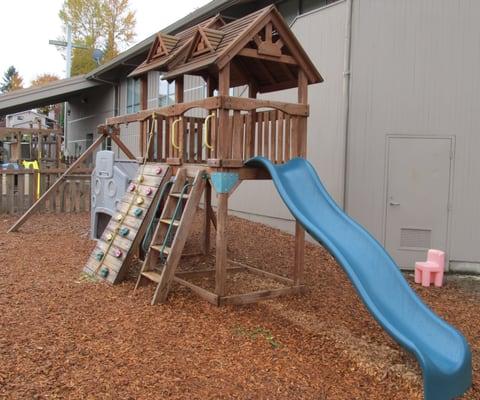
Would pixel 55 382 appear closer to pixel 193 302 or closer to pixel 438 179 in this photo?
pixel 193 302

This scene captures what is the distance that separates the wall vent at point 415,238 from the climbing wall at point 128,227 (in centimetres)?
394

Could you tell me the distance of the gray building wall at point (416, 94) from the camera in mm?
7820

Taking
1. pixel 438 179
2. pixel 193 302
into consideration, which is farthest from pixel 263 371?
pixel 438 179

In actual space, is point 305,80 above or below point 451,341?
above

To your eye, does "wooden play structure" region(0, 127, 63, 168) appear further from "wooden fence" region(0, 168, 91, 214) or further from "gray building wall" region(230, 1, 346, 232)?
"gray building wall" region(230, 1, 346, 232)

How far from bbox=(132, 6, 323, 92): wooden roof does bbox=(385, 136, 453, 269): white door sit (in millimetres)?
2367

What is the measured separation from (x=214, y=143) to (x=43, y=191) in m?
8.17

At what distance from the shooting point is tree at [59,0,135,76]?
147 ft

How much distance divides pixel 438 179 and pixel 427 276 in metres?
1.63

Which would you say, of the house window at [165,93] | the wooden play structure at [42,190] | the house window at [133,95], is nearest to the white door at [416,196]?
the wooden play structure at [42,190]

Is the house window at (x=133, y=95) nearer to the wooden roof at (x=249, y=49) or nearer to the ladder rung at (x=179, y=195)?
the wooden roof at (x=249, y=49)

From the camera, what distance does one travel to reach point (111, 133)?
918 cm

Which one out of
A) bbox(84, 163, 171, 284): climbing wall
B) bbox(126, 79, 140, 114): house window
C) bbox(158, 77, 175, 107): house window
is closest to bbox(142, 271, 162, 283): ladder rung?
bbox(84, 163, 171, 284): climbing wall

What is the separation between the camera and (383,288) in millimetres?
4402
